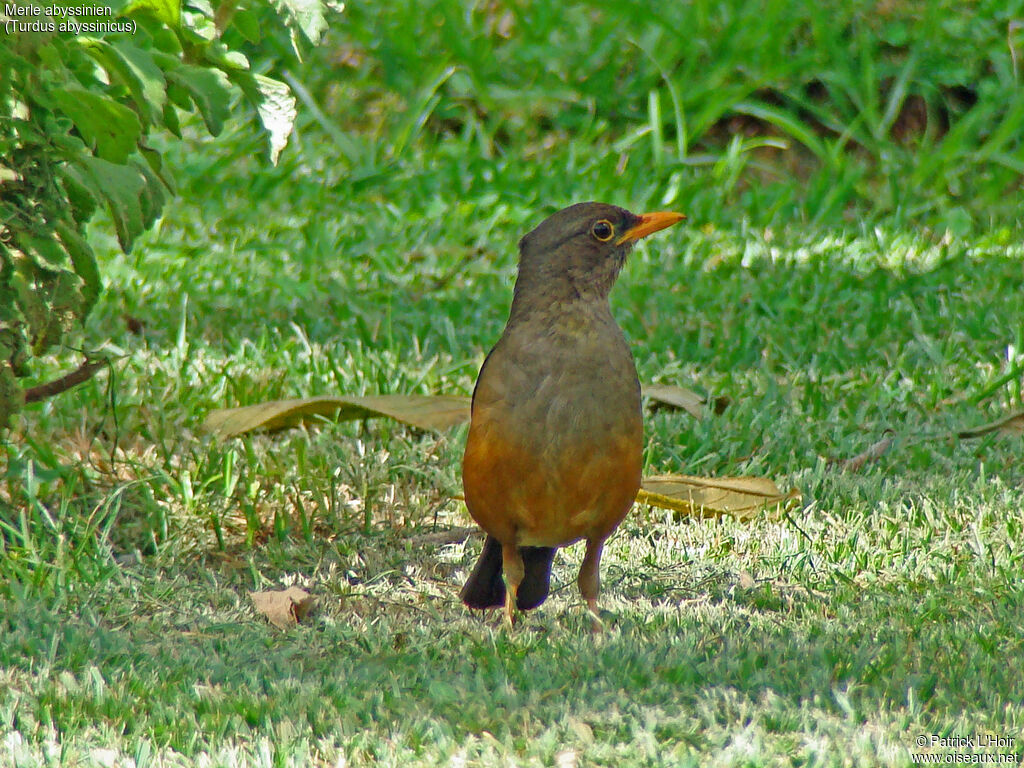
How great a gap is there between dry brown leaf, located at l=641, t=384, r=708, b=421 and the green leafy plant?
1979 millimetres

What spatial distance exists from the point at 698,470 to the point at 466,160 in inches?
158

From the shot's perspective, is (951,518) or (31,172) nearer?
(31,172)

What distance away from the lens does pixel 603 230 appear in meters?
3.63

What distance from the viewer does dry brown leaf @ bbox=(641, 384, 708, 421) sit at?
16.3ft

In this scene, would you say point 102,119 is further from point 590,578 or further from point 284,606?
point 590,578

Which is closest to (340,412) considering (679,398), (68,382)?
(68,382)

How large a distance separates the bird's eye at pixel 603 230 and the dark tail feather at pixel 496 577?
0.87 meters

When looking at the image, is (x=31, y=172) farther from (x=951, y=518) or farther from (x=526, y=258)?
(x=951, y=518)

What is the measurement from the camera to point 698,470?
4641 mm

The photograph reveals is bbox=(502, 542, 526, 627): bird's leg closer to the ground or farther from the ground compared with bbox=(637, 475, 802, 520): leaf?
closer to the ground

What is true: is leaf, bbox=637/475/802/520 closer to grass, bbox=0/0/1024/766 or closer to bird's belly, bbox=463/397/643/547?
grass, bbox=0/0/1024/766

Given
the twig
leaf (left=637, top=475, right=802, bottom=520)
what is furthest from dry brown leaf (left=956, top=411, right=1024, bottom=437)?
the twig

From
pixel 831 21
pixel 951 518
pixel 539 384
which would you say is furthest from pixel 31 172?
pixel 831 21

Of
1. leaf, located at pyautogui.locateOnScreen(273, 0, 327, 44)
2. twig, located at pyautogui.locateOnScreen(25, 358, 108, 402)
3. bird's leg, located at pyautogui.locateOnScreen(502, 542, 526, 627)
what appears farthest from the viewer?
twig, located at pyautogui.locateOnScreen(25, 358, 108, 402)
